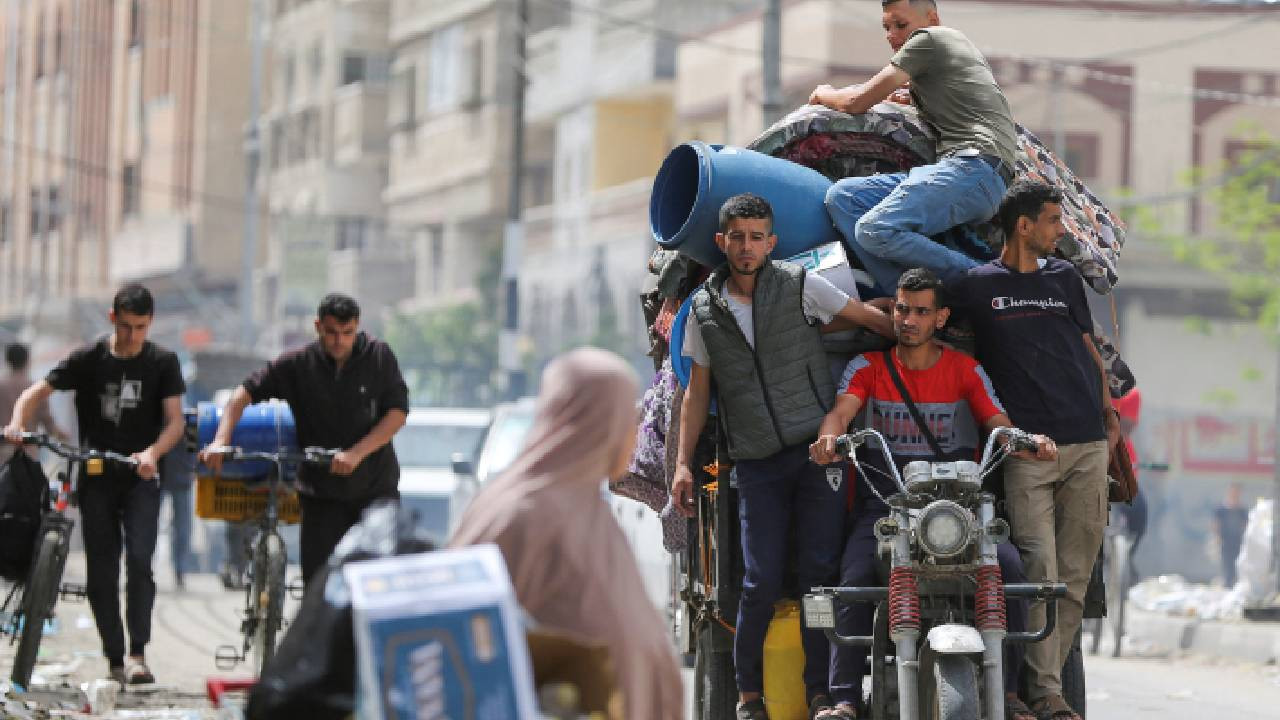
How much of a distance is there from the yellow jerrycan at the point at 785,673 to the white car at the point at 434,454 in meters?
14.7

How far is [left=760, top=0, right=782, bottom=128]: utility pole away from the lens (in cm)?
2194

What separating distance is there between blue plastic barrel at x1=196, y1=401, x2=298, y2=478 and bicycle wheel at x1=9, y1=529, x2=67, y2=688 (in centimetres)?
81

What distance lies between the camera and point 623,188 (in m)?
46.7

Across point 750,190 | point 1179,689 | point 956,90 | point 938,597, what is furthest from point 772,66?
point 938,597

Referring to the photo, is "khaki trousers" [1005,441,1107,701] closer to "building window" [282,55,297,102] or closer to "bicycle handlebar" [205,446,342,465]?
"bicycle handlebar" [205,446,342,465]

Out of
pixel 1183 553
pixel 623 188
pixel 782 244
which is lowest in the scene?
pixel 1183 553

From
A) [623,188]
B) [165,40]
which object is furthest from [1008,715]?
[165,40]

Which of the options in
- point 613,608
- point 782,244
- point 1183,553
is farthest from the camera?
point 1183,553

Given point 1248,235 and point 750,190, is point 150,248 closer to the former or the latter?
point 1248,235

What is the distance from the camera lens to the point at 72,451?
11.0 metres

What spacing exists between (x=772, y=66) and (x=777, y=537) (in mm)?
14815

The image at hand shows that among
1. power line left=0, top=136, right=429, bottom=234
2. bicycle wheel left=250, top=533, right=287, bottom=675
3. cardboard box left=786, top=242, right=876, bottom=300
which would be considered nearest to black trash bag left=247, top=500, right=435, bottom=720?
cardboard box left=786, top=242, right=876, bottom=300

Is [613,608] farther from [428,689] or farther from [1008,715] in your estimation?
[1008,715]

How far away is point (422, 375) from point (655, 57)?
27.1ft
